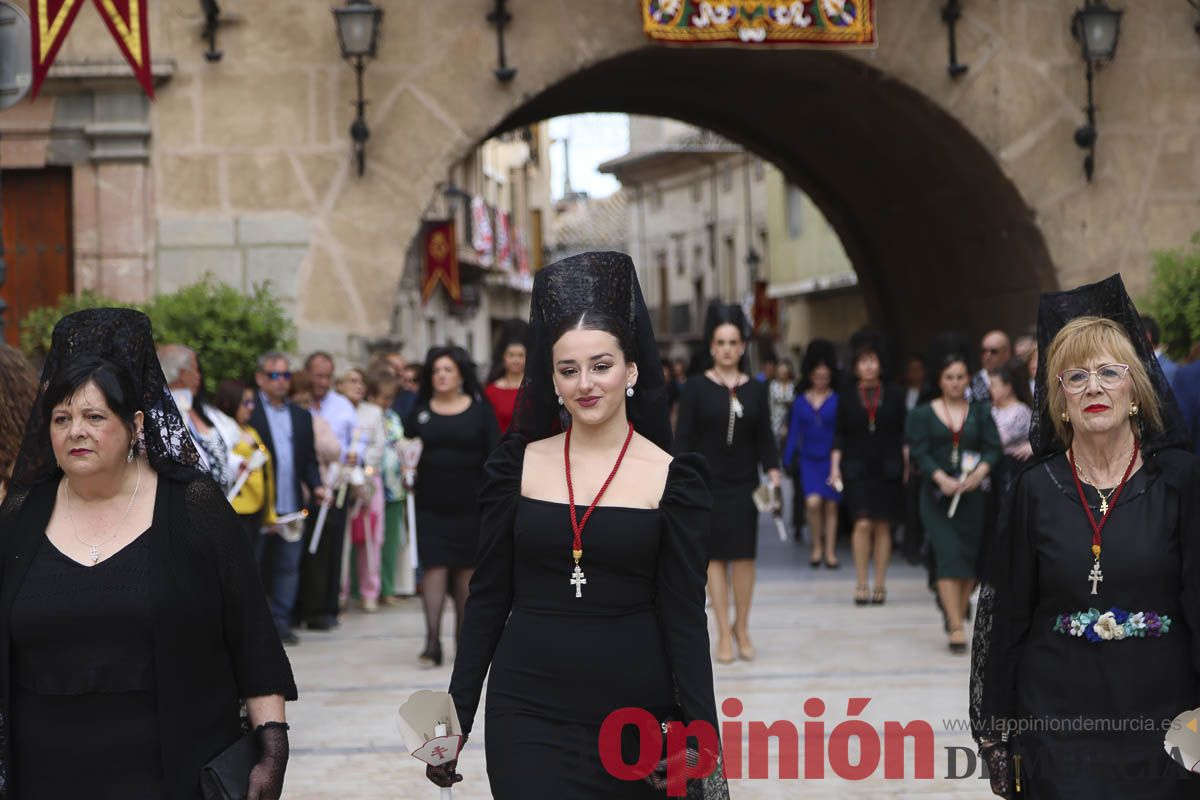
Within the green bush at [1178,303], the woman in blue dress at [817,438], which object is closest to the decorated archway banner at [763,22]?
the woman in blue dress at [817,438]

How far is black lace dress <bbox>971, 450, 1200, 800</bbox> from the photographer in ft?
15.3

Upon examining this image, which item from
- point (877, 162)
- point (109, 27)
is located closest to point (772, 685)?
point (109, 27)

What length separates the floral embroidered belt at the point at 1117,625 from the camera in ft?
15.5

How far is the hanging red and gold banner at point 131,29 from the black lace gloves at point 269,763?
873 cm

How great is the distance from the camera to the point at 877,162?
19.2m

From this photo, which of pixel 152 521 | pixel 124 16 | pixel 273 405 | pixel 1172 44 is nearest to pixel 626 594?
pixel 152 521

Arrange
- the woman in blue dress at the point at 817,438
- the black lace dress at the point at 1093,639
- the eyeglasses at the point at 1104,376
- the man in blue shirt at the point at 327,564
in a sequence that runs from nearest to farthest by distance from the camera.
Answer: the black lace dress at the point at 1093,639, the eyeglasses at the point at 1104,376, the man in blue shirt at the point at 327,564, the woman in blue dress at the point at 817,438

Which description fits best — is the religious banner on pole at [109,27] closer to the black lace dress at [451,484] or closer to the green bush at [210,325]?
the green bush at [210,325]

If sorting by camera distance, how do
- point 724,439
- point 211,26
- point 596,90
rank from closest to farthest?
point 724,439, point 211,26, point 596,90

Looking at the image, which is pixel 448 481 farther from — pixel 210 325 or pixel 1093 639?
pixel 1093 639

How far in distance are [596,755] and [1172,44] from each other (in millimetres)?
13140

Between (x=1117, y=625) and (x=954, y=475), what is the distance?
21.6ft

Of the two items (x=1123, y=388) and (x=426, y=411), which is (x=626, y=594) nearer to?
(x=1123, y=388)

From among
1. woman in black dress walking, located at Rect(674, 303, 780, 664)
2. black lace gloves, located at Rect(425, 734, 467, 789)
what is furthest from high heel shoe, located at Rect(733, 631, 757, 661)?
black lace gloves, located at Rect(425, 734, 467, 789)
